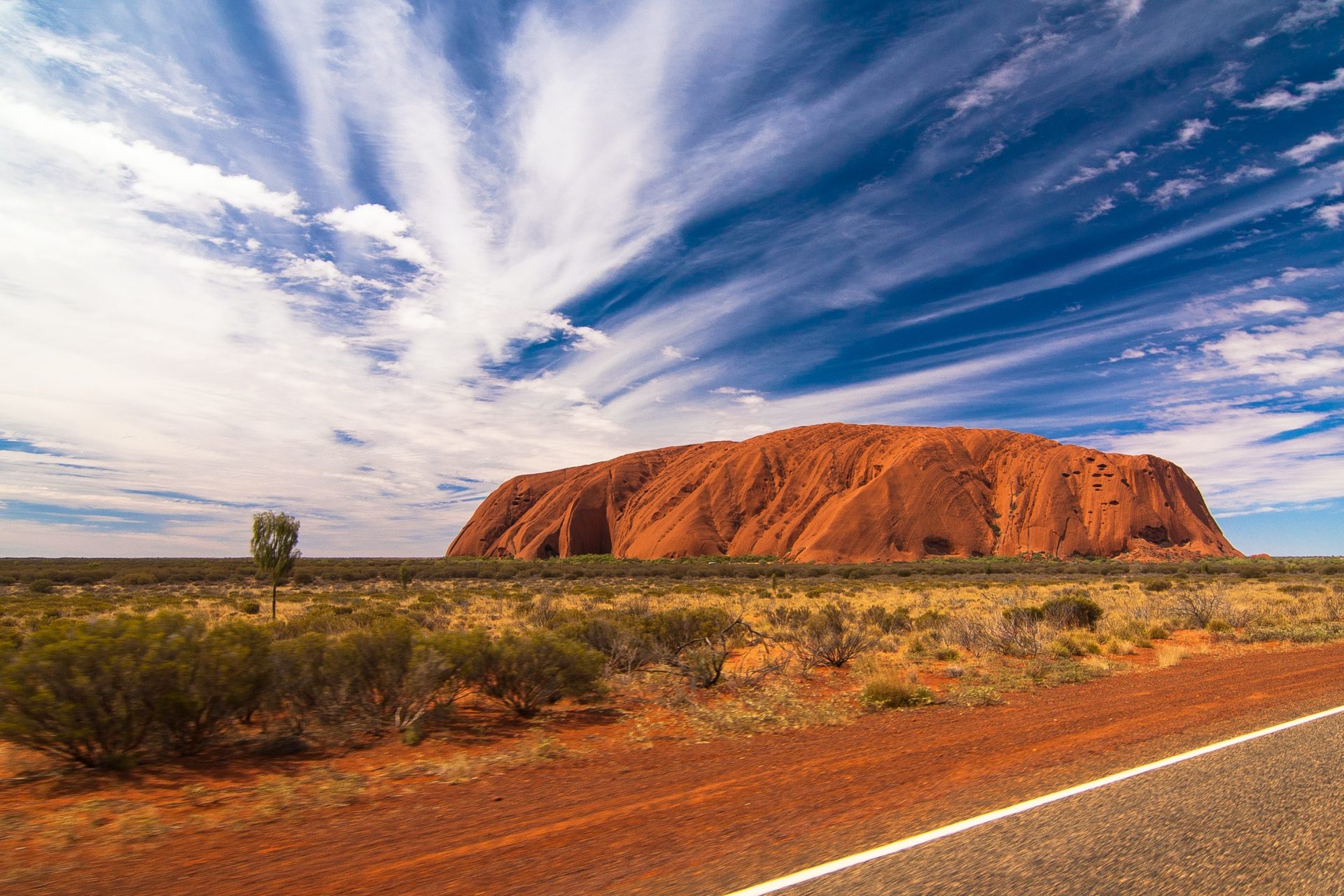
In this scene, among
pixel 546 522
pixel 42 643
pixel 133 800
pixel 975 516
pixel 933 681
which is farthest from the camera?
pixel 546 522

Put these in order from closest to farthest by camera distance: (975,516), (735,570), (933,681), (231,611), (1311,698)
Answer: (1311,698), (933,681), (231,611), (735,570), (975,516)

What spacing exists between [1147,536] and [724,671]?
86.2 meters

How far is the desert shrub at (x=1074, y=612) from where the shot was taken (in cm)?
1684

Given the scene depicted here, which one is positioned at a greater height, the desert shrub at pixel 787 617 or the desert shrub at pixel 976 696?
the desert shrub at pixel 787 617

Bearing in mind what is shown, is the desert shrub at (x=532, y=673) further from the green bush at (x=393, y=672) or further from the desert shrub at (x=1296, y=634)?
the desert shrub at (x=1296, y=634)

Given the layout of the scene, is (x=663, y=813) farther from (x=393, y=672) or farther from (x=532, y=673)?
(x=393, y=672)

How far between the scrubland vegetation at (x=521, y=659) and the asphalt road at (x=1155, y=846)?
3849 millimetres

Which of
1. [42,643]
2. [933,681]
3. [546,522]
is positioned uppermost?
[546,522]

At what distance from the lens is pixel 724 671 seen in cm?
1153

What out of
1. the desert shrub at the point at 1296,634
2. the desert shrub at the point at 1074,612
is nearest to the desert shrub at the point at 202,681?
the desert shrub at the point at 1074,612

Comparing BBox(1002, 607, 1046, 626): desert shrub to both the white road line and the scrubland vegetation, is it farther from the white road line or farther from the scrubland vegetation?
the white road line

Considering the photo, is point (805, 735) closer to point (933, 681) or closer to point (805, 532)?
point (933, 681)

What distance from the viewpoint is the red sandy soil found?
13.3ft

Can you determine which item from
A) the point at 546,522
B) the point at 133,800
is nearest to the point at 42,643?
the point at 133,800
